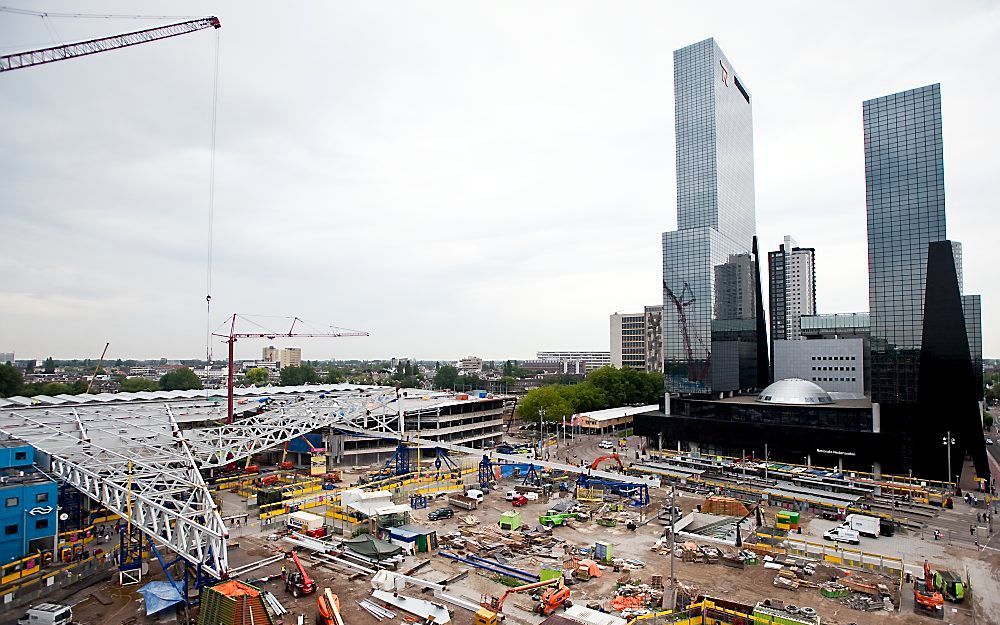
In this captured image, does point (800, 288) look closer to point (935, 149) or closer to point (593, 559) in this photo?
point (935, 149)

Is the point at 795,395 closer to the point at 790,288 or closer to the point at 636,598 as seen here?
the point at 636,598

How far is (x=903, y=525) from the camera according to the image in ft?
114

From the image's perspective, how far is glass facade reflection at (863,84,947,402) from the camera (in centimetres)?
4938

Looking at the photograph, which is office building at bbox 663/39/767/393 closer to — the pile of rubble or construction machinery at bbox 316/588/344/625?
the pile of rubble

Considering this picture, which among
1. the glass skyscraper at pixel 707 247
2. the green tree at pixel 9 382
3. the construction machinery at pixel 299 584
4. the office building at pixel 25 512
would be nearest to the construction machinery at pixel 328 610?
the construction machinery at pixel 299 584

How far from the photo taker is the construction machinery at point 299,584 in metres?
24.5

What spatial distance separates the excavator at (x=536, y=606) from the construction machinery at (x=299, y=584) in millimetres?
7476

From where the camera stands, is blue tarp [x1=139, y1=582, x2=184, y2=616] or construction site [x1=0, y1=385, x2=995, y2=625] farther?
construction site [x1=0, y1=385, x2=995, y2=625]

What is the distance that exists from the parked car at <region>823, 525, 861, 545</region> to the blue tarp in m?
32.2

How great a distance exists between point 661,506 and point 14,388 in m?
92.8

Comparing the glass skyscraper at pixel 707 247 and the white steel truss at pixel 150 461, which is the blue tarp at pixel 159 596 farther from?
the glass skyscraper at pixel 707 247

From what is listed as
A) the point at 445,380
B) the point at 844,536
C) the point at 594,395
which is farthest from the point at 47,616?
the point at 445,380

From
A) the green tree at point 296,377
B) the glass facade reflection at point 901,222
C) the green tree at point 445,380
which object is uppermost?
the glass facade reflection at point 901,222

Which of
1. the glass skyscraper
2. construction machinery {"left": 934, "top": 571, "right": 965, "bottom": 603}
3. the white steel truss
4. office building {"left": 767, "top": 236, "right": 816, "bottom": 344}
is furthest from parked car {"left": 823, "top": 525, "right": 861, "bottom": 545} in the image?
office building {"left": 767, "top": 236, "right": 816, "bottom": 344}
